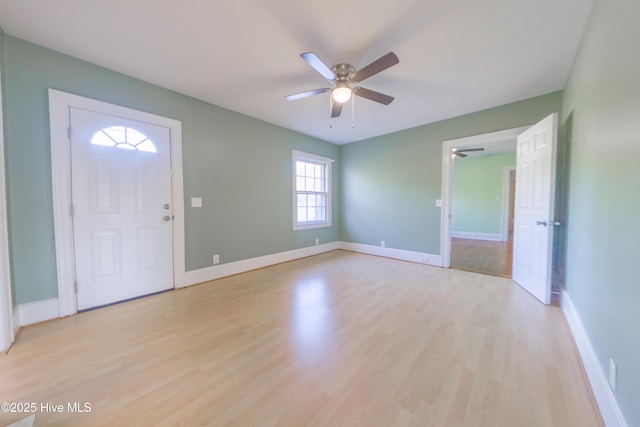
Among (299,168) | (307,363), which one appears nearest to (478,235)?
(299,168)

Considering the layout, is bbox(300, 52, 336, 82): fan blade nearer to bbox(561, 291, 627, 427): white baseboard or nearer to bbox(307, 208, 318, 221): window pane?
bbox(561, 291, 627, 427): white baseboard

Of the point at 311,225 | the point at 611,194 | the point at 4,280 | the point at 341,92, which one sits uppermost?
the point at 341,92

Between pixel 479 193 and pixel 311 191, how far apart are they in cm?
528

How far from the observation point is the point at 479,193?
22.0 ft

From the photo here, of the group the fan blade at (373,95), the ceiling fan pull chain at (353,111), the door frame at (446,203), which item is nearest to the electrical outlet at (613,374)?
the fan blade at (373,95)

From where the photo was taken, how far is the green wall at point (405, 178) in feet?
11.0

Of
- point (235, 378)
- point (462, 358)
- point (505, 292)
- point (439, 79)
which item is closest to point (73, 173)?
point (235, 378)

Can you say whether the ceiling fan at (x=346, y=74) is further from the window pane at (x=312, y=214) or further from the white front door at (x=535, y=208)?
the window pane at (x=312, y=214)

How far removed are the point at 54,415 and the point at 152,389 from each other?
1.39 ft

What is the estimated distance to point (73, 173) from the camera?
7.17 ft

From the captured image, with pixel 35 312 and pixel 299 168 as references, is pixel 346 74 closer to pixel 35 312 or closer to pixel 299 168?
pixel 299 168

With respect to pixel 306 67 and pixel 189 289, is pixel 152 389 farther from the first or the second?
pixel 306 67

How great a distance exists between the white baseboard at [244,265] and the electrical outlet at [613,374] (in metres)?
3.65

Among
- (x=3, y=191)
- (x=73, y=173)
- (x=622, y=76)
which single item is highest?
(x=622, y=76)
